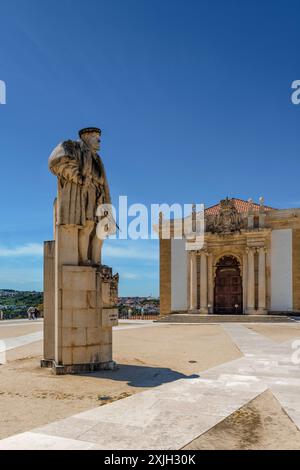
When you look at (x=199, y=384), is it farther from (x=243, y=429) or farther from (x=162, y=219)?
A: (x=162, y=219)

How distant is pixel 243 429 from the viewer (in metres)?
4.64

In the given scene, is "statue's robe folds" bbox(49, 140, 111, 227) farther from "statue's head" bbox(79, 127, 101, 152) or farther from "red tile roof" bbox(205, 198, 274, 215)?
"red tile roof" bbox(205, 198, 274, 215)

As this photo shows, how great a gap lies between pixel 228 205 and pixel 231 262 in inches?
163

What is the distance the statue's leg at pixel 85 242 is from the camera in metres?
8.91

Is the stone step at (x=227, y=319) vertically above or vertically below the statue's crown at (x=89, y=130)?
below

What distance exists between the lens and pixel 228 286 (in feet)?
102

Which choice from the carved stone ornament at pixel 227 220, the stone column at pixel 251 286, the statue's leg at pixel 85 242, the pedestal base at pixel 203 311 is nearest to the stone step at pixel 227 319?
the pedestal base at pixel 203 311

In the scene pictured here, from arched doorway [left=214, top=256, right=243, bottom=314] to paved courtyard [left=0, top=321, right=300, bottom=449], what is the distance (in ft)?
68.0

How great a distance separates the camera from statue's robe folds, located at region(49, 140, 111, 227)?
28.6 feet

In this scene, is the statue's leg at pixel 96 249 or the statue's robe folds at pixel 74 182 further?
the statue's leg at pixel 96 249

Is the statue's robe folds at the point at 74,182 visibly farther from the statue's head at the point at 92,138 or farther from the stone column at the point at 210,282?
the stone column at the point at 210,282

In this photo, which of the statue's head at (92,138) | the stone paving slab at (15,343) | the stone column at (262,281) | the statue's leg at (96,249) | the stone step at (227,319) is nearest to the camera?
the statue's leg at (96,249)

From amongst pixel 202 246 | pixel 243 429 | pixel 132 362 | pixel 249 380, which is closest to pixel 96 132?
pixel 132 362

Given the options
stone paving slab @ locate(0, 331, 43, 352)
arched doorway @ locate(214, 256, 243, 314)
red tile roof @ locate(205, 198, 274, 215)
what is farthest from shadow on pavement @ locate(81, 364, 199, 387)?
red tile roof @ locate(205, 198, 274, 215)
